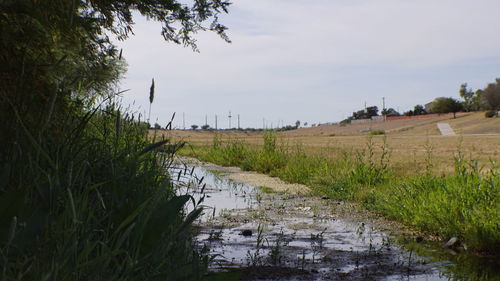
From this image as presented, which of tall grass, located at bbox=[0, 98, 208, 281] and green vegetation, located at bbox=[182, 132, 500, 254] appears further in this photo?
green vegetation, located at bbox=[182, 132, 500, 254]

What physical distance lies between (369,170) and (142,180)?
7404 mm

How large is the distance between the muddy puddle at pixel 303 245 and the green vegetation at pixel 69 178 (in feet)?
1.27

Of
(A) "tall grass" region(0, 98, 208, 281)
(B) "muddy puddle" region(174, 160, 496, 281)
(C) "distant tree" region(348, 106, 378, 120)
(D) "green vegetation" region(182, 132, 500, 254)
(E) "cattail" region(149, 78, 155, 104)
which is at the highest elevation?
(C) "distant tree" region(348, 106, 378, 120)

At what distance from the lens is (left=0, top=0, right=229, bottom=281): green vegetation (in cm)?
A: 214

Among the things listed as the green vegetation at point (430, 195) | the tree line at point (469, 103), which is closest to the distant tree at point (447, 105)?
the tree line at point (469, 103)

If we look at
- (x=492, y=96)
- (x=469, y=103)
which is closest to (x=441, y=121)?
(x=492, y=96)

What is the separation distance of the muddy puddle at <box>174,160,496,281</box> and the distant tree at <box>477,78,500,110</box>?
79.7m

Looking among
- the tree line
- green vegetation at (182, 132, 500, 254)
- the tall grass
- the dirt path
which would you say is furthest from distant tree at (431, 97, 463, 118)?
the tall grass

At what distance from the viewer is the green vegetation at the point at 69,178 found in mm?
2141

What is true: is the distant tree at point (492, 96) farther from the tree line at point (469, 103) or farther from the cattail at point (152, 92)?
the cattail at point (152, 92)

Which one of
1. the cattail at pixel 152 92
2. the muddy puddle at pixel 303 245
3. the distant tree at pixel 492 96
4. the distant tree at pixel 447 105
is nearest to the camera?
the cattail at pixel 152 92

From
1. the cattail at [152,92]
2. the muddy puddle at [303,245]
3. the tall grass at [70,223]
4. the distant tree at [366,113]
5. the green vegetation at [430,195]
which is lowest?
the muddy puddle at [303,245]

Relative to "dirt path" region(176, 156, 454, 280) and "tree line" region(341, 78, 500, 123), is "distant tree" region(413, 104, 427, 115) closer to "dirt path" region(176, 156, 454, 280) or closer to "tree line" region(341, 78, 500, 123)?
"tree line" region(341, 78, 500, 123)

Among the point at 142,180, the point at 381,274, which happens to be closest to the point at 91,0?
the point at 142,180
